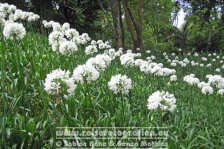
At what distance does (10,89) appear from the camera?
4598 millimetres

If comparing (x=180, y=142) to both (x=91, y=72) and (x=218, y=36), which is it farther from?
(x=218, y=36)

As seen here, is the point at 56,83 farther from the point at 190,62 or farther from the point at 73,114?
the point at 190,62

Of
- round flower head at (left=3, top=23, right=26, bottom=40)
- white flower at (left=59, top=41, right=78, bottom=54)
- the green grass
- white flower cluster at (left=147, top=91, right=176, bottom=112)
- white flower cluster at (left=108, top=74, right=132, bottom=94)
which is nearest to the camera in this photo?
the green grass

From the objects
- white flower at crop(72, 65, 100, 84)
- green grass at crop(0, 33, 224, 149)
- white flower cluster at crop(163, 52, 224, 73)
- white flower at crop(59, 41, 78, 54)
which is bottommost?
green grass at crop(0, 33, 224, 149)

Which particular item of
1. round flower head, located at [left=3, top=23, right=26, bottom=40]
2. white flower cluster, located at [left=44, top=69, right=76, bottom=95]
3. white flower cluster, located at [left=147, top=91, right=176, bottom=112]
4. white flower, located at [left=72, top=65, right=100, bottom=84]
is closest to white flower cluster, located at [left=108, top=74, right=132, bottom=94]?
white flower, located at [left=72, top=65, right=100, bottom=84]

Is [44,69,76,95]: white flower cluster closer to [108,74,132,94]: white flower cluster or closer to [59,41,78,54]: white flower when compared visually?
[108,74,132,94]: white flower cluster

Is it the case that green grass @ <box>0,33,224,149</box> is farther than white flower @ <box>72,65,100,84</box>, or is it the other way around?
white flower @ <box>72,65,100,84</box>

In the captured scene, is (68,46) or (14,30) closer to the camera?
(14,30)

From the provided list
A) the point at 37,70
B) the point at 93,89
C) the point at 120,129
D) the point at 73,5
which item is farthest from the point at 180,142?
the point at 73,5

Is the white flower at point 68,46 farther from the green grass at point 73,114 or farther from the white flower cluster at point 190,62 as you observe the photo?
the white flower cluster at point 190,62

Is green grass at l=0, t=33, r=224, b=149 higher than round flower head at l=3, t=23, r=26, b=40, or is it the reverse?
round flower head at l=3, t=23, r=26, b=40

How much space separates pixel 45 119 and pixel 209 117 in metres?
2.61

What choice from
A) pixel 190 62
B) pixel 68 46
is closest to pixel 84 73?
pixel 68 46

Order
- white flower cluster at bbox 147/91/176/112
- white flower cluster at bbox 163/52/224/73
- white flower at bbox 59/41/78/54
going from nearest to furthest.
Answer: white flower cluster at bbox 147/91/176/112 < white flower at bbox 59/41/78/54 < white flower cluster at bbox 163/52/224/73
